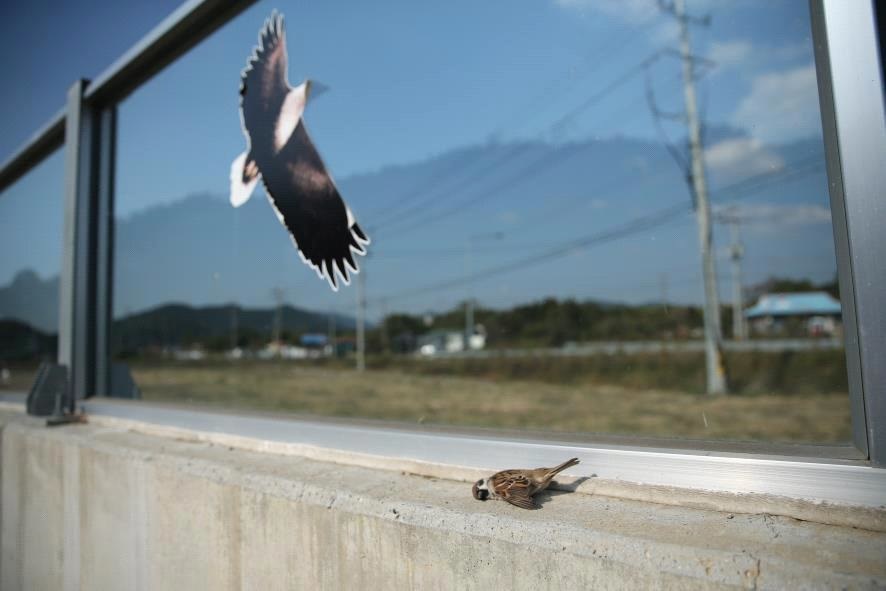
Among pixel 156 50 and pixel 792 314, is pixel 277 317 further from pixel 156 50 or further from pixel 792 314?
pixel 792 314

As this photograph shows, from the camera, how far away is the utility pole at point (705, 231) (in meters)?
7.80

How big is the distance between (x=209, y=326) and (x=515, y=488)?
2.73 metres

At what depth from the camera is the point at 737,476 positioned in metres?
1.29

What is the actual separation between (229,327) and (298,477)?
1.90 metres

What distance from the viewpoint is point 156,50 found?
329cm

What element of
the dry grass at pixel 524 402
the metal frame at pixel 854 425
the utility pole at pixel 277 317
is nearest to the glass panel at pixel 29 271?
the dry grass at pixel 524 402

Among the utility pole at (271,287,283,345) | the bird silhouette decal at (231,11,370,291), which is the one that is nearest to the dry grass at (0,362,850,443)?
the utility pole at (271,287,283,345)

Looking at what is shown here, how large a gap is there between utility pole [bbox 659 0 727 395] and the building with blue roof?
274 inches

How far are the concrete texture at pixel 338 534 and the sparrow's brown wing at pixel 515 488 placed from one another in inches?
1.2

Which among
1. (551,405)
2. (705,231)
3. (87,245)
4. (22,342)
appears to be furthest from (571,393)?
(87,245)

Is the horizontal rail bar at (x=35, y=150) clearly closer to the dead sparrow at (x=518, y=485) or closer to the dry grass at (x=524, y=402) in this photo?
the dry grass at (x=524, y=402)

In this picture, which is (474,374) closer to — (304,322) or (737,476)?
(304,322)

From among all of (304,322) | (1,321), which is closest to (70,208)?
(304,322)

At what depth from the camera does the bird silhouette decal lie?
237 cm
